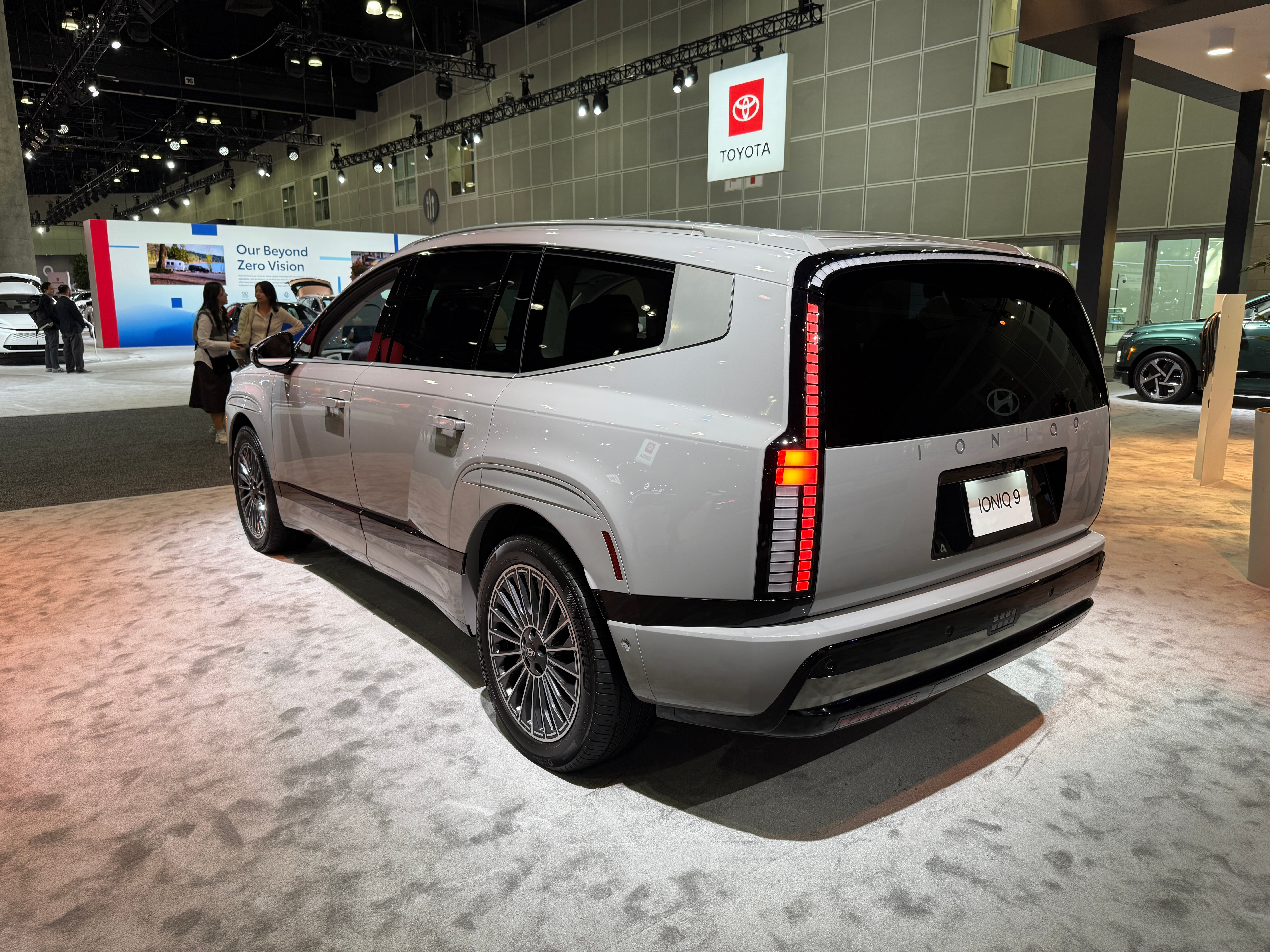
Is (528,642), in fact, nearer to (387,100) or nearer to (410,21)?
(410,21)

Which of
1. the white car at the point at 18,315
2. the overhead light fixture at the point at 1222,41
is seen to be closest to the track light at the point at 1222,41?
the overhead light fixture at the point at 1222,41

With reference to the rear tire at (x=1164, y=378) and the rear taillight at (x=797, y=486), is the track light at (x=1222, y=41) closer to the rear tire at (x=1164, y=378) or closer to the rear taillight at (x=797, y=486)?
the rear tire at (x=1164, y=378)

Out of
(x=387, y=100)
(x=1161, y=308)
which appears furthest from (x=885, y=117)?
(x=387, y=100)

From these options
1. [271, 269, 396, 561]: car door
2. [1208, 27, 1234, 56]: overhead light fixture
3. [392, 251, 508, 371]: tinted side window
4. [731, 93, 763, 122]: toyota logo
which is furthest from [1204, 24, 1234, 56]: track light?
[731, 93, 763, 122]: toyota logo

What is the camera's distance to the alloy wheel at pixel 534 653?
240cm

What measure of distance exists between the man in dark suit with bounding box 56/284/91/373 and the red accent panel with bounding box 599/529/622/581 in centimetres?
1719

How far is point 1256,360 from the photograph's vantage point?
33.9 ft

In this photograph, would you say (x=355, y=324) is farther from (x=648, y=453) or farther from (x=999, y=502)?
(x=999, y=502)

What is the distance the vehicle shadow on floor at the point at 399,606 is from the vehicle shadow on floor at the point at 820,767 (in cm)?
84

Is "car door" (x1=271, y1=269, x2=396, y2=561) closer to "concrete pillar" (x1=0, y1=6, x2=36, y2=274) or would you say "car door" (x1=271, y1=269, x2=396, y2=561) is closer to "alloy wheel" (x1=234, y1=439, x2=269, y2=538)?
"alloy wheel" (x1=234, y1=439, x2=269, y2=538)

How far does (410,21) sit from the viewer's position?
72.0 feet

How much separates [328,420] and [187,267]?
2306 cm

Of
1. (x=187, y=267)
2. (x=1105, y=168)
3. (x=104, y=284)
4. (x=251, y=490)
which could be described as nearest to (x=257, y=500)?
(x=251, y=490)

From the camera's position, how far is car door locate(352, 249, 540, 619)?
267 centimetres
